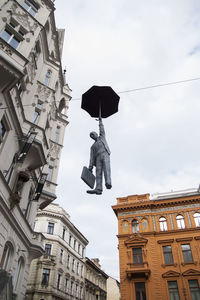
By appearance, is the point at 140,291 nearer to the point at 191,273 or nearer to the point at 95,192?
the point at 191,273

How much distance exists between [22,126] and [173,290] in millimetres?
23660

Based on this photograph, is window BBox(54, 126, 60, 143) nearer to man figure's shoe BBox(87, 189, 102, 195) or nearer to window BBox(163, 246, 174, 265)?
man figure's shoe BBox(87, 189, 102, 195)

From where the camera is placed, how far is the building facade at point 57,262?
3174 centimetres

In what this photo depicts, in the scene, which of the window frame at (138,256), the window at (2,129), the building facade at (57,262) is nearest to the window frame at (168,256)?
the window frame at (138,256)

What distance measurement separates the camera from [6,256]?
513 inches

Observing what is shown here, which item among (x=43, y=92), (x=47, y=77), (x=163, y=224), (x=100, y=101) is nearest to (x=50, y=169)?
(x=43, y=92)

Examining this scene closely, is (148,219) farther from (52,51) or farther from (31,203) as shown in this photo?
(52,51)

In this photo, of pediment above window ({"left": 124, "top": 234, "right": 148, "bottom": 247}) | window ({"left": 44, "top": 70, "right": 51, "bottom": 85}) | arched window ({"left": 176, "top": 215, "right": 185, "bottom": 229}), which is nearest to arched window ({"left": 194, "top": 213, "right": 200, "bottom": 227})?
arched window ({"left": 176, "top": 215, "right": 185, "bottom": 229})

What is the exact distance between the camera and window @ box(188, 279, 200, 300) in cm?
2561

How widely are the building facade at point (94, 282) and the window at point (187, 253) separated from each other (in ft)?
76.7

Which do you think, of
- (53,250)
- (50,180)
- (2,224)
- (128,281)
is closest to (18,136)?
(2,224)

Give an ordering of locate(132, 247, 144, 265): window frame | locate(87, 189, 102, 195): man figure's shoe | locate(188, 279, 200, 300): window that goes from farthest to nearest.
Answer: locate(132, 247, 144, 265): window frame, locate(188, 279, 200, 300): window, locate(87, 189, 102, 195): man figure's shoe

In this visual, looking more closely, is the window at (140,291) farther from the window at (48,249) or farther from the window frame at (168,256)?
the window at (48,249)

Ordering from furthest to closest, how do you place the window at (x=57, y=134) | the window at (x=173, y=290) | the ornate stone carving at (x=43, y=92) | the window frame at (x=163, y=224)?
the window frame at (x=163, y=224), the window at (x=173, y=290), the window at (x=57, y=134), the ornate stone carving at (x=43, y=92)
